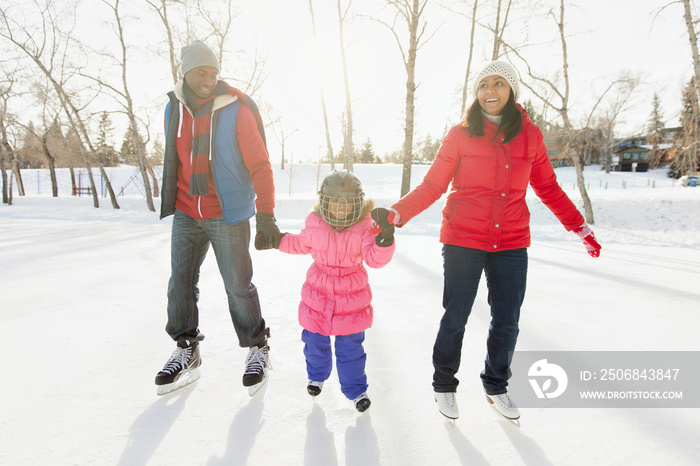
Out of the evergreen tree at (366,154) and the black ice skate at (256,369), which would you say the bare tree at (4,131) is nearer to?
the black ice skate at (256,369)

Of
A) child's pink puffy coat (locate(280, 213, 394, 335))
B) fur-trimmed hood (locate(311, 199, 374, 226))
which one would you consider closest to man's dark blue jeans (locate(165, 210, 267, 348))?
child's pink puffy coat (locate(280, 213, 394, 335))

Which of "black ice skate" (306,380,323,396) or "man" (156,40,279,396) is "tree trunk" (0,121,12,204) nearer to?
"man" (156,40,279,396)

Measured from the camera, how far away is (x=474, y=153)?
73.3 inches

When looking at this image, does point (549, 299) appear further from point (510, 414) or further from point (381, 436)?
point (381, 436)

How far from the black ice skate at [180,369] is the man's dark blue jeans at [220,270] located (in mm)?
73

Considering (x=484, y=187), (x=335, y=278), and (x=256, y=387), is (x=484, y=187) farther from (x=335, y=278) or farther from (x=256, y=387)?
(x=256, y=387)

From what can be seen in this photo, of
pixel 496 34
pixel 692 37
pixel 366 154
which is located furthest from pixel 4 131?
pixel 366 154

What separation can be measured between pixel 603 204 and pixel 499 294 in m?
15.2

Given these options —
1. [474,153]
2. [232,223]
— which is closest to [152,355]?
[232,223]

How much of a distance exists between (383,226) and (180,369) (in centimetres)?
144

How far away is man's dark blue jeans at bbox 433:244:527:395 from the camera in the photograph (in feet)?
6.14

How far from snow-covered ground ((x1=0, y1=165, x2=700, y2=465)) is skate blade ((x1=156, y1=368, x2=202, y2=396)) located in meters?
0.05

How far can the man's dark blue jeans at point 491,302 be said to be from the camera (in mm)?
1872

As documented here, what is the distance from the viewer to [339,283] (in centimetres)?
195
